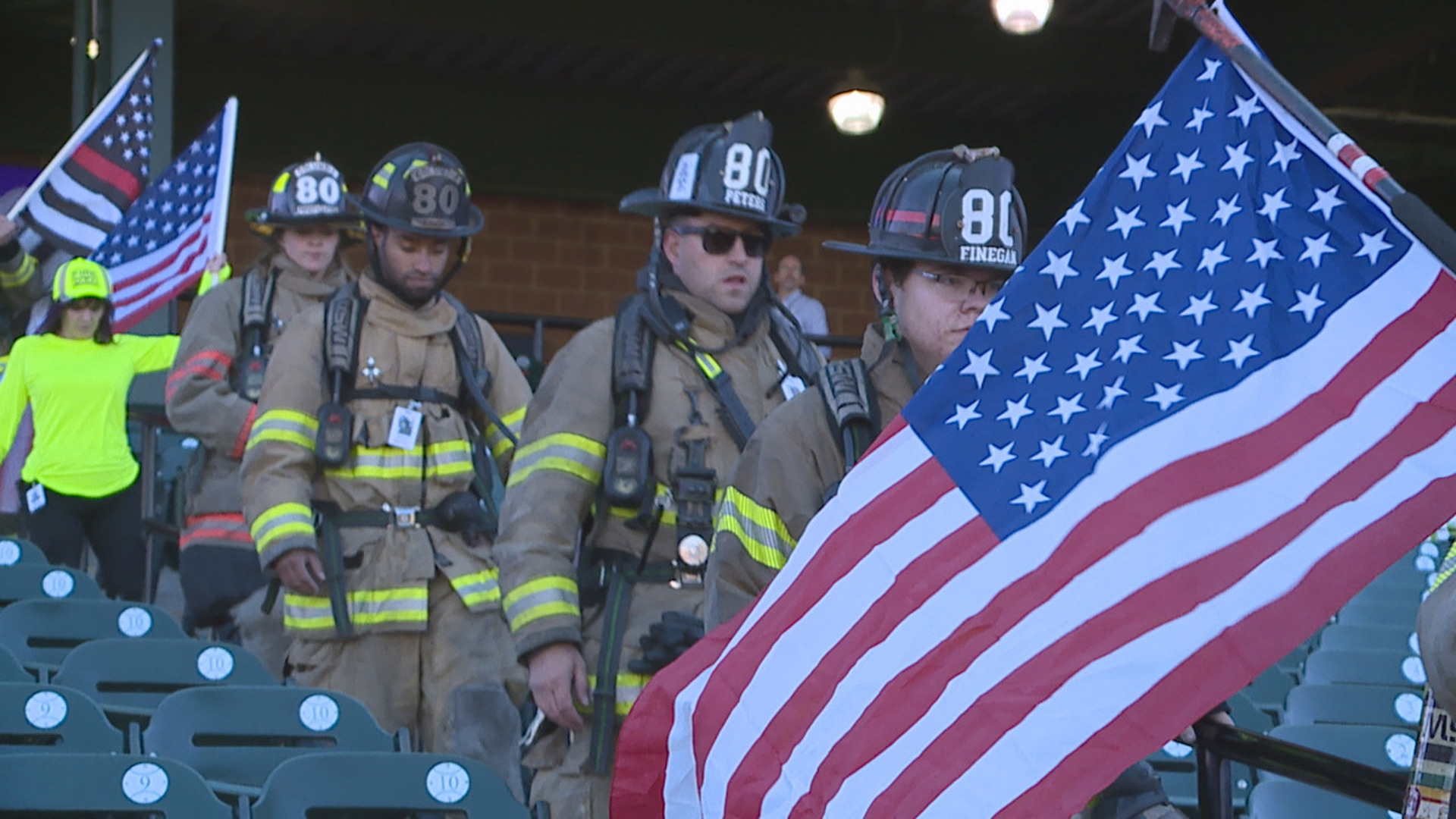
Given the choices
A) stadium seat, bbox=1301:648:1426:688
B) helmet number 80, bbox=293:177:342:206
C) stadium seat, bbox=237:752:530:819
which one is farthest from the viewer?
helmet number 80, bbox=293:177:342:206

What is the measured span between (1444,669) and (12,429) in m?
7.89

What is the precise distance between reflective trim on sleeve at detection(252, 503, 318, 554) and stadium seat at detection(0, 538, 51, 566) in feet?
5.63

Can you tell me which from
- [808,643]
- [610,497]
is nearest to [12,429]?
[610,497]

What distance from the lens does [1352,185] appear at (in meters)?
2.95

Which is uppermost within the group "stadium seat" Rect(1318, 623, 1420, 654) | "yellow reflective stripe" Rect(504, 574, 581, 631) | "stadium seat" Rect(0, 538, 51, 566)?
"yellow reflective stripe" Rect(504, 574, 581, 631)

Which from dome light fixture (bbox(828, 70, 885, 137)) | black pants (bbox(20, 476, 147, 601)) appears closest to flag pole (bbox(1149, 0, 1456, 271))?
black pants (bbox(20, 476, 147, 601))

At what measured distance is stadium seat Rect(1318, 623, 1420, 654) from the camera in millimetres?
7480

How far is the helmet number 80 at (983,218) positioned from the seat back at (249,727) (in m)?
1.95

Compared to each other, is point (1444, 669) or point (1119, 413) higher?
point (1119, 413)

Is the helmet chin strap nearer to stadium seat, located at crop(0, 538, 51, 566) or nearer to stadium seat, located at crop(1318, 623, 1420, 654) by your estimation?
stadium seat, located at crop(0, 538, 51, 566)

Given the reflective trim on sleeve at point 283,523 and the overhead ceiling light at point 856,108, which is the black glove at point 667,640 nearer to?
the reflective trim on sleeve at point 283,523

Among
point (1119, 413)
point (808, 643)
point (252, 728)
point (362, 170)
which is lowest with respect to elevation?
point (252, 728)

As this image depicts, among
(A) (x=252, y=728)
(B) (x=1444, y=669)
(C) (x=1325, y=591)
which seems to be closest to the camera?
(B) (x=1444, y=669)

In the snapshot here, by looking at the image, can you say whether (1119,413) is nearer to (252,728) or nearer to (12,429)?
(252,728)
